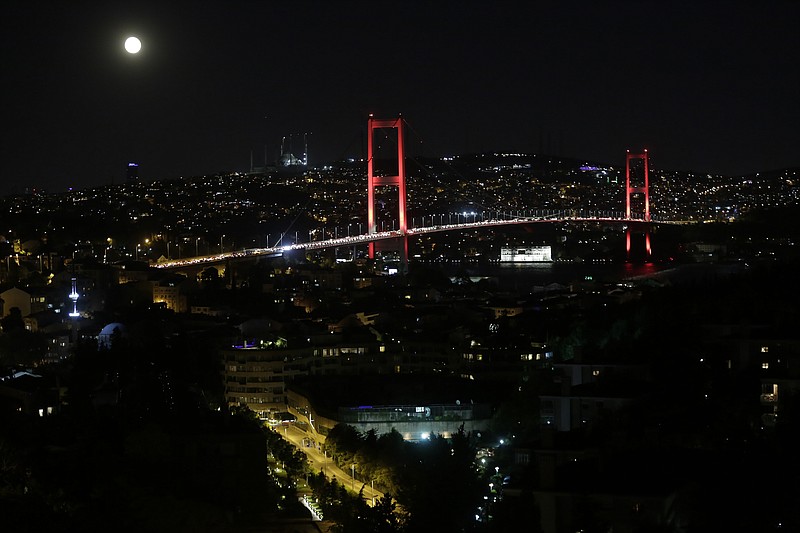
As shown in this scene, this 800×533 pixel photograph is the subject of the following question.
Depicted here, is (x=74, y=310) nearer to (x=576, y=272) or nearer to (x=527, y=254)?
(x=576, y=272)

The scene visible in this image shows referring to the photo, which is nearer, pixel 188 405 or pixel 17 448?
pixel 17 448

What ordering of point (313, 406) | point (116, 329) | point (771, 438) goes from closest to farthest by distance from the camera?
point (771, 438) → point (313, 406) → point (116, 329)

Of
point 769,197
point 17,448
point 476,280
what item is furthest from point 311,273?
point 769,197

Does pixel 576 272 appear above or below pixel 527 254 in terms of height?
below

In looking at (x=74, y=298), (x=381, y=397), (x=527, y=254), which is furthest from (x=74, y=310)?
(x=527, y=254)

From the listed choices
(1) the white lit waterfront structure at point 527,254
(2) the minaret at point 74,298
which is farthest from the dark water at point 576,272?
(2) the minaret at point 74,298

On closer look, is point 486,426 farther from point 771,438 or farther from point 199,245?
point 199,245

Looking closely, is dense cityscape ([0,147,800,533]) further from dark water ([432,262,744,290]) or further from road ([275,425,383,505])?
dark water ([432,262,744,290])
